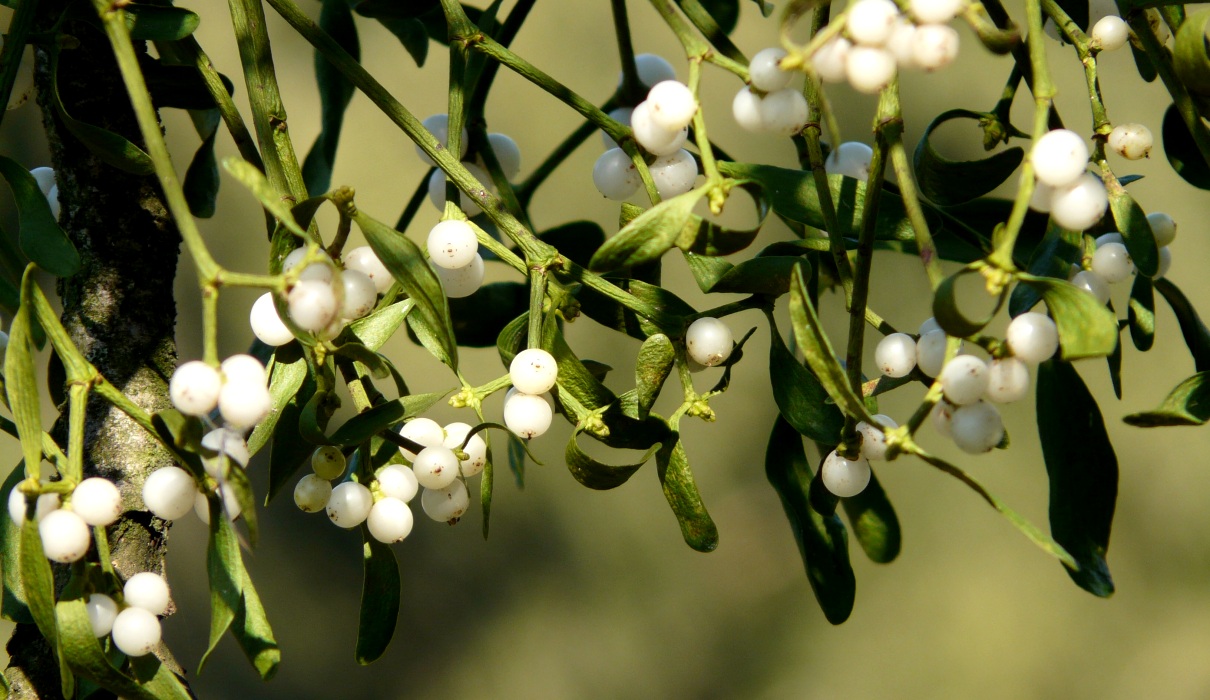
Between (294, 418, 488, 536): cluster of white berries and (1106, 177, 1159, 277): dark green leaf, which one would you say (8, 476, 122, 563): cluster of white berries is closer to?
(294, 418, 488, 536): cluster of white berries

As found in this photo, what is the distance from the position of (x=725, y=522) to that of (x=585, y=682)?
0.77 feet

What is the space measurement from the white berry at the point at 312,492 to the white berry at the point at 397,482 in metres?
0.02

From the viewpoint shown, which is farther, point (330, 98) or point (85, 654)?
point (330, 98)

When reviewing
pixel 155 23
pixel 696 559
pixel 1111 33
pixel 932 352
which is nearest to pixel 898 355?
pixel 932 352

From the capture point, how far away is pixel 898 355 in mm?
253

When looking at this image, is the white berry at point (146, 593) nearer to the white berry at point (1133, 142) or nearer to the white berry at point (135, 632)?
the white berry at point (135, 632)

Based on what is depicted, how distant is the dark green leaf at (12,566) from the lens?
0.28 meters

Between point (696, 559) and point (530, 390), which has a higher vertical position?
point (530, 390)

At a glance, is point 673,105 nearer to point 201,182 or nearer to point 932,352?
point 932,352

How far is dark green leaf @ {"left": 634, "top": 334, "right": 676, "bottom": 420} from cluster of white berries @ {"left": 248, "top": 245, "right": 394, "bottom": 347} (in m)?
0.07

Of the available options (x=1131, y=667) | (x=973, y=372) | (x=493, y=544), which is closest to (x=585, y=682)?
(x=493, y=544)

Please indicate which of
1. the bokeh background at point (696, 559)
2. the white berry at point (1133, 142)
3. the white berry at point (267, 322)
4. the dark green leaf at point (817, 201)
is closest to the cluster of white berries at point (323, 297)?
the white berry at point (267, 322)

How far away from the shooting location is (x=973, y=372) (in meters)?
0.21

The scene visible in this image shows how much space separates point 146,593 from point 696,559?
0.83 meters
